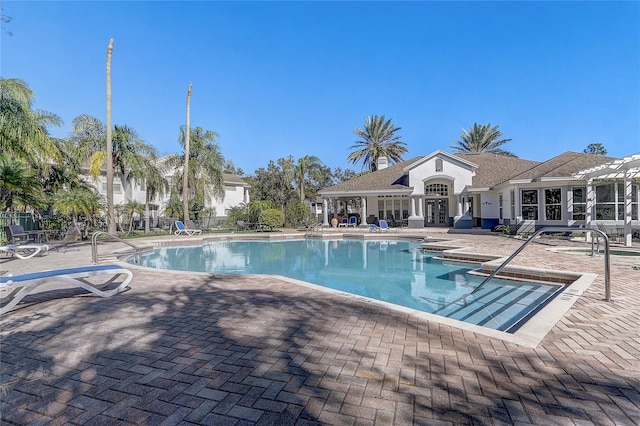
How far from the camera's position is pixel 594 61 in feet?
60.2

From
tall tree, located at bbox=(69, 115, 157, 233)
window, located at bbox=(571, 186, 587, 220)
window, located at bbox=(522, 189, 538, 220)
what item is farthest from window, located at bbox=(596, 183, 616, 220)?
tall tree, located at bbox=(69, 115, 157, 233)

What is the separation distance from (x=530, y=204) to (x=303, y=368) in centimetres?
1928

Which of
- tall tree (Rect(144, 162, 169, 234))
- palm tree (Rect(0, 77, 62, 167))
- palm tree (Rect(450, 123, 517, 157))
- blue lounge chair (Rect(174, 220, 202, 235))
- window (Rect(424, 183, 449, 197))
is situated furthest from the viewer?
palm tree (Rect(450, 123, 517, 157))

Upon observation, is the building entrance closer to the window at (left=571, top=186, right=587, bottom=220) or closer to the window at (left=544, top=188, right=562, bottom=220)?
the window at (left=544, top=188, right=562, bottom=220)

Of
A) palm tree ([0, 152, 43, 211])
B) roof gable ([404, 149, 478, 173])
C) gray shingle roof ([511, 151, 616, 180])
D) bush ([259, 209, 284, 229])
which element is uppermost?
roof gable ([404, 149, 478, 173])

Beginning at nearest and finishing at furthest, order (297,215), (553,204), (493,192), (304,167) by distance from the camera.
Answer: (553,204) → (493,192) → (297,215) → (304,167)

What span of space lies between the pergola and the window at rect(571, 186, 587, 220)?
1.20 m

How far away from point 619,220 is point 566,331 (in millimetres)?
15523

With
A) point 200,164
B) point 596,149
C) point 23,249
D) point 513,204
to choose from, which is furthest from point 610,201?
point 596,149

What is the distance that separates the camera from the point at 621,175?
1381 cm

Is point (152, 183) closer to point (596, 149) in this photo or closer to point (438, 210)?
point (438, 210)

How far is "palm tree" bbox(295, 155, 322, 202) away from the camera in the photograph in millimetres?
34219

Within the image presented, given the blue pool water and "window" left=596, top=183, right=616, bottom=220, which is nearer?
the blue pool water

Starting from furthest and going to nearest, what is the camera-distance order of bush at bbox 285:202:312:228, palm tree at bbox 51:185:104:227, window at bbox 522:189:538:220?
bush at bbox 285:202:312:228, window at bbox 522:189:538:220, palm tree at bbox 51:185:104:227
